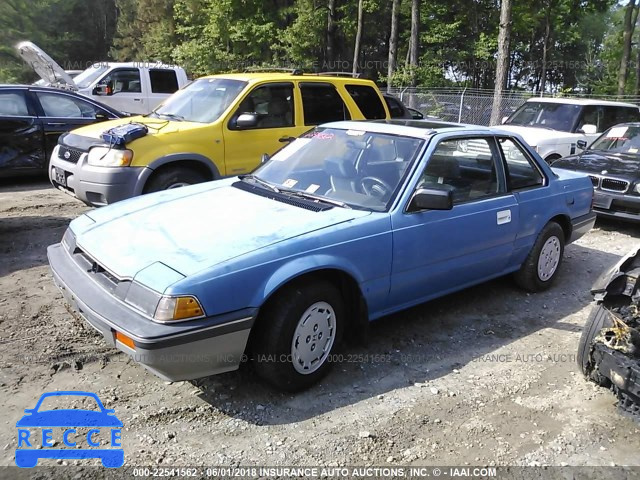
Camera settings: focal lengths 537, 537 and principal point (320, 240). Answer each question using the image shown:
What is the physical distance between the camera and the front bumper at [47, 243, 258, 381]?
274cm

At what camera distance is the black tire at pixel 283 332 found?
3.12 m

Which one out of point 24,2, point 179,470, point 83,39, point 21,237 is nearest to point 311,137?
point 179,470

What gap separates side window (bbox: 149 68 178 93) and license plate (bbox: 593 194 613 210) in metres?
10.3

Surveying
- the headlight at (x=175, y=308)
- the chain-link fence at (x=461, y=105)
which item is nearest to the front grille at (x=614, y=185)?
the headlight at (x=175, y=308)

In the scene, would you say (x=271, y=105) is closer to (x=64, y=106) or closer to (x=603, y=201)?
(x=64, y=106)

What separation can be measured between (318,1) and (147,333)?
87.7 feet

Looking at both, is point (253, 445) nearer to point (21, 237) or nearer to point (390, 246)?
point (390, 246)

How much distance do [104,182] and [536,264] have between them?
4.55 m

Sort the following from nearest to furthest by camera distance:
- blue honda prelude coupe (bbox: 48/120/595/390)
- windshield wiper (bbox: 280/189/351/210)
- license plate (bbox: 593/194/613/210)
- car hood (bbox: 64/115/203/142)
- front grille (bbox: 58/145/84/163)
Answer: blue honda prelude coupe (bbox: 48/120/595/390), windshield wiper (bbox: 280/189/351/210), car hood (bbox: 64/115/203/142), front grille (bbox: 58/145/84/163), license plate (bbox: 593/194/613/210)

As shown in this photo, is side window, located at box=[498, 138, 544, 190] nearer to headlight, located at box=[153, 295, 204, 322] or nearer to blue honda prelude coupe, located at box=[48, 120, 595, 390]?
blue honda prelude coupe, located at box=[48, 120, 595, 390]

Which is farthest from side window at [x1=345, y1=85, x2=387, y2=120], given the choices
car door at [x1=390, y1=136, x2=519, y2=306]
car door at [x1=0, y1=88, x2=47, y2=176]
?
car door at [x1=0, y1=88, x2=47, y2=176]

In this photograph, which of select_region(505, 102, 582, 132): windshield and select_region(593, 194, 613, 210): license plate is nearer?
select_region(593, 194, 613, 210): license plate

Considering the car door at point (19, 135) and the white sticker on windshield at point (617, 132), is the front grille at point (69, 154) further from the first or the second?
the white sticker on windshield at point (617, 132)

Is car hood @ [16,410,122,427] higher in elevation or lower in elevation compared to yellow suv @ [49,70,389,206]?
lower
